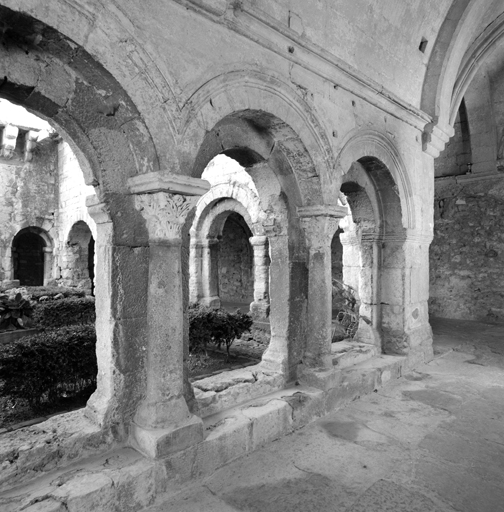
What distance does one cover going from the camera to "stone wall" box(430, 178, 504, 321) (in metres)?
8.98

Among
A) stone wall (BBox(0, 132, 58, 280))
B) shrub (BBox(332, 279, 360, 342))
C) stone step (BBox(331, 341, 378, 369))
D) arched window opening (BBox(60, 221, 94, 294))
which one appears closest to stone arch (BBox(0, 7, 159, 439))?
stone step (BBox(331, 341, 378, 369))

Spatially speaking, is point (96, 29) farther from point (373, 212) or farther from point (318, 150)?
point (373, 212)

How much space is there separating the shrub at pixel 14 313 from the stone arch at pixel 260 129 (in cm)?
514

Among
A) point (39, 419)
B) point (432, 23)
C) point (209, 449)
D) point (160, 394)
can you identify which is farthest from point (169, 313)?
point (432, 23)

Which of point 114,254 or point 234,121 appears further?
point 234,121

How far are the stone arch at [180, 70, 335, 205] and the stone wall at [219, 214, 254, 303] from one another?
32.2ft

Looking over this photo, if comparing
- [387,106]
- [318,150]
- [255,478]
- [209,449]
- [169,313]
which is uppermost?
[387,106]

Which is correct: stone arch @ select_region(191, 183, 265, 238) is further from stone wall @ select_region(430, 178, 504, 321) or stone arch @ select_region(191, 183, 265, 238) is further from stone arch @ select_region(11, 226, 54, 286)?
stone arch @ select_region(11, 226, 54, 286)

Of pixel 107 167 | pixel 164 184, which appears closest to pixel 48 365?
pixel 107 167

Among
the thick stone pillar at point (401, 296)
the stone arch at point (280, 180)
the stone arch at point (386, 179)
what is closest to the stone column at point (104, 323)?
the stone arch at point (280, 180)

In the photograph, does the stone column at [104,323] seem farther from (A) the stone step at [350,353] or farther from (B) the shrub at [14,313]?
(B) the shrub at [14,313]

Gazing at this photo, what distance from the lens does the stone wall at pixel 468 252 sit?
898cm

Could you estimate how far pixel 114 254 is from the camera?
2.90 m

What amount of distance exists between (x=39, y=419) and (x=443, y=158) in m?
9.55
